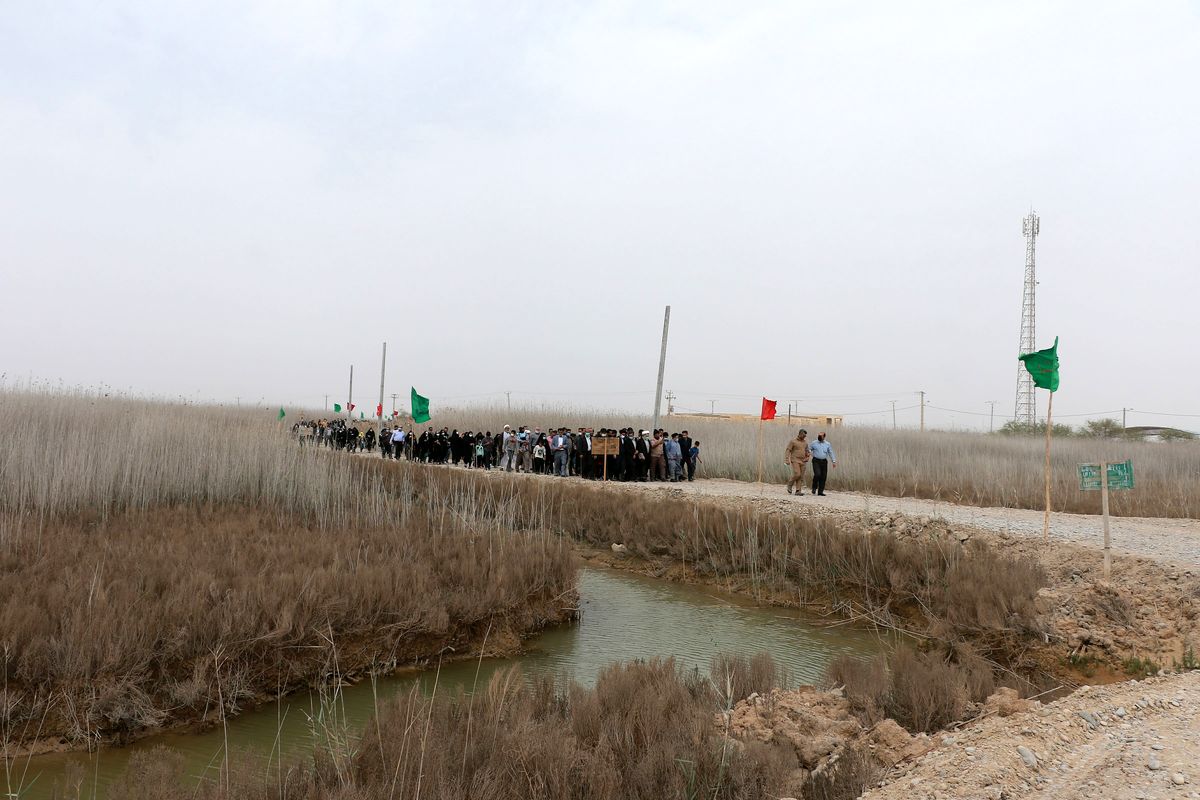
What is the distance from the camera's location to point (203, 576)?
6180 mm

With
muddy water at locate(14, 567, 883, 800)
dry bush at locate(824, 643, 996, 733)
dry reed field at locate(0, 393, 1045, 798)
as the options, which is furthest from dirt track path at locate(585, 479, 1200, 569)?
dry bush at locate(824, 643, 996, 733)

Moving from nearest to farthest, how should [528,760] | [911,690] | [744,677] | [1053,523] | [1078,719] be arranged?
[528,760]
[1078,719]
[911,690]
[744,677]
[1053,523]

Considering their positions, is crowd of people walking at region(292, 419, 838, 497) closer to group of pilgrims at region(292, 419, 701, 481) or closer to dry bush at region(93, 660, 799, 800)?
group of pilgrims at region(292, 419, 701, 481)

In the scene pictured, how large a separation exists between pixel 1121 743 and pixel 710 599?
6575mm

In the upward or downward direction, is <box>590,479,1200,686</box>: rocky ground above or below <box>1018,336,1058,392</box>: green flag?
below

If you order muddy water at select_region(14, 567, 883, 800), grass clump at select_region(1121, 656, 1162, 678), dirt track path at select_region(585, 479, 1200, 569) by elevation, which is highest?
dirt track path at select_region(585, 479, 1200, 569)

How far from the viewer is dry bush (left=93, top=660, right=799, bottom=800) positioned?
3.37 meters

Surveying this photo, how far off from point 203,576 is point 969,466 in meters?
21.4

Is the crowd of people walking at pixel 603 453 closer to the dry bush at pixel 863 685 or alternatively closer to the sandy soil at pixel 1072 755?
the dry bush at pixel 863 685

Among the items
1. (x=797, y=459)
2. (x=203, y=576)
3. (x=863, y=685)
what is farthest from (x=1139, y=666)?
(x=797, y=459)

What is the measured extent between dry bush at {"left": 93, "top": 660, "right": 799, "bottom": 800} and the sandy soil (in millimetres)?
819

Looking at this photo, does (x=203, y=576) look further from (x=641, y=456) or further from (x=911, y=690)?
(x=641, y=456)

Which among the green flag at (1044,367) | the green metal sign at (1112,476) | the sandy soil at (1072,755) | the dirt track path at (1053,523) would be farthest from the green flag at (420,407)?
the sandy soil at (1072,755)

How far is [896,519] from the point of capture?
36.9 ft
